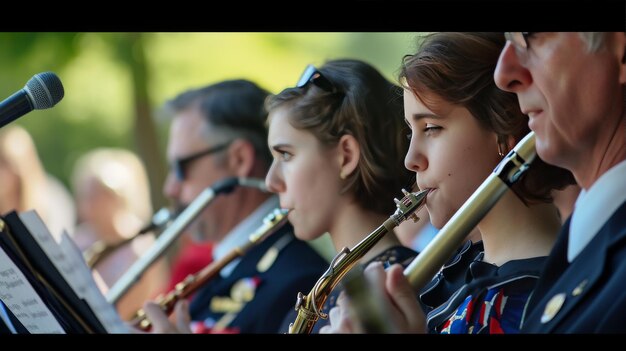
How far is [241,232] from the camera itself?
469 centimetres

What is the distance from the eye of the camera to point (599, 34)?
6.44 feet

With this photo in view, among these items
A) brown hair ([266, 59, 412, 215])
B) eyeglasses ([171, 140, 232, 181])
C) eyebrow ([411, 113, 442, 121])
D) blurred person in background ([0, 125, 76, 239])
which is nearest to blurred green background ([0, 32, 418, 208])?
blurred person in background ([0, 125, 76, 239])

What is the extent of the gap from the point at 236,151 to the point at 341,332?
2.76 metres

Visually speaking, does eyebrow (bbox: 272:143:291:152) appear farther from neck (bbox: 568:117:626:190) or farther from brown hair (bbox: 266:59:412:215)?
neck (bbox: 568:117:626:190)

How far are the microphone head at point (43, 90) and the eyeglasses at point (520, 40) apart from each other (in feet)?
2.86

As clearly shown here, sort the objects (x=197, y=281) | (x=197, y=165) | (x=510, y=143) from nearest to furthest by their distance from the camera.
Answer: (x=510, y=143)
(x=197, y=281)
(x=197, y=165)

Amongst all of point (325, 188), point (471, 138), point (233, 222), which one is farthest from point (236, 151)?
point (471, 138)

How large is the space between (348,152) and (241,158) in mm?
2102

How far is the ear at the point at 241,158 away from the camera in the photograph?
4.62 m

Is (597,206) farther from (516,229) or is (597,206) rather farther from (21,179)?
(21,179)

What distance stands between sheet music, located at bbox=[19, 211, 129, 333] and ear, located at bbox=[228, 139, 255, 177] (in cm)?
163

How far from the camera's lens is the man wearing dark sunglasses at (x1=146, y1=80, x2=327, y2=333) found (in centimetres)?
398

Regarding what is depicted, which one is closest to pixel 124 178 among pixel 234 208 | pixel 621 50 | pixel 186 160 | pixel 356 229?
pixel 186 160
